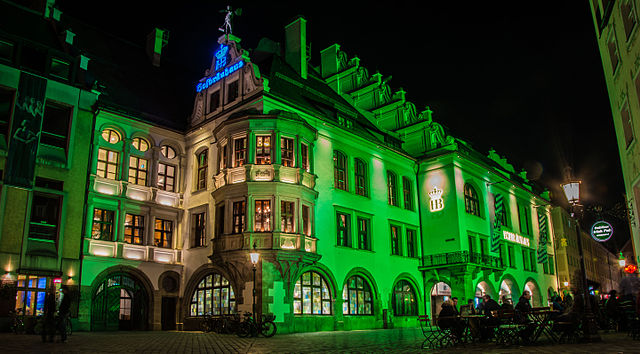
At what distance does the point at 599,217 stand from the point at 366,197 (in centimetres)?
1309

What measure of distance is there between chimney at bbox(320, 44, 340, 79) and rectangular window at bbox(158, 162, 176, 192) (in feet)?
56.4

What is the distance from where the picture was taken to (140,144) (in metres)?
29.7

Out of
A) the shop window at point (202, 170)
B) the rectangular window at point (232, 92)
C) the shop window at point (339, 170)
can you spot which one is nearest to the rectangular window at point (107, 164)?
the shop window at point (202, 170)

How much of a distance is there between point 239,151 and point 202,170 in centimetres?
394

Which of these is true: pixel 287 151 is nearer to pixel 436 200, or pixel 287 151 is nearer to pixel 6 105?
pixel 6 105

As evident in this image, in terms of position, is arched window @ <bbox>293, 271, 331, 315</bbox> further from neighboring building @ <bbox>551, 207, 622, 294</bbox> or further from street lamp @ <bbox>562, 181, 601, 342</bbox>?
neighboring building @ <bbox>551, 207, 622, 294</bbox>

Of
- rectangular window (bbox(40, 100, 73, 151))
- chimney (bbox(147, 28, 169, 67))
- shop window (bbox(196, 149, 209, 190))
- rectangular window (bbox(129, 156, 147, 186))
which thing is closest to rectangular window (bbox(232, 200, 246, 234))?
shop window (bbox(196, 149, 209, 190))

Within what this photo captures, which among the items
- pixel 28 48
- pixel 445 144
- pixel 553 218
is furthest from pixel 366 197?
pixel 553 218

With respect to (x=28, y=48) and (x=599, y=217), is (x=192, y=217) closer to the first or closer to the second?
(x=28, y=48)

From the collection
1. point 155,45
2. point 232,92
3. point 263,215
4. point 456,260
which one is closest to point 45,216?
point 263,215

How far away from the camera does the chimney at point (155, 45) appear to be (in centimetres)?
3639

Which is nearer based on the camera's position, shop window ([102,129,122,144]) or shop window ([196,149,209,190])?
shop window ([102,129,122,144])

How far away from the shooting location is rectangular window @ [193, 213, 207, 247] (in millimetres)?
29497

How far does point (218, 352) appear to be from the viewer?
546 inches
